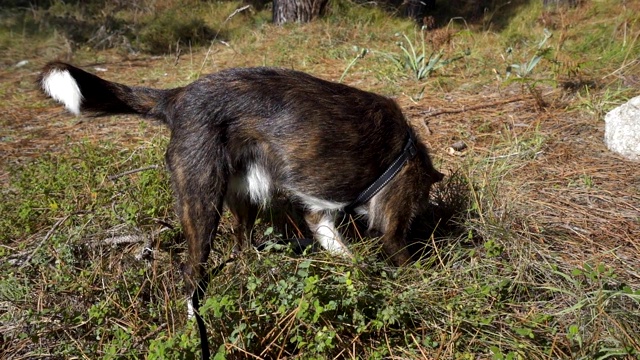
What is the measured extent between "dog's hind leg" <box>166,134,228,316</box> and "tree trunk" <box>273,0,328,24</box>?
4922 millimetres

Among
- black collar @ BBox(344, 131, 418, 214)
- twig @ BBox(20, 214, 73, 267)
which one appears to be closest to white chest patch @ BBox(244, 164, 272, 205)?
black collar @ BBox(344, 131, 418, 214)

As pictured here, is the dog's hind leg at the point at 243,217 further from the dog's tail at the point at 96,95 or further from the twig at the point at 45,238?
the twig at the point at 45,238

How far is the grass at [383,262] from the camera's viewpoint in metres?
2.26

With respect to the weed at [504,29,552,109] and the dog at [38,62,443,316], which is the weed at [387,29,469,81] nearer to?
the weed at [504,29,552,109]

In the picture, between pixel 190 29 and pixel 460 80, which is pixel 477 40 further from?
pixel 190 29

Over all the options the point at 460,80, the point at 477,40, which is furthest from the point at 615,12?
the point at 460,80

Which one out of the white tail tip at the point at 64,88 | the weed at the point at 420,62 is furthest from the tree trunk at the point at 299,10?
the white tail tip at the point at 64,88

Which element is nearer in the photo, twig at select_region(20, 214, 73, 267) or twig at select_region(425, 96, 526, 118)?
twig at select_region(20, 214, 73, 267)

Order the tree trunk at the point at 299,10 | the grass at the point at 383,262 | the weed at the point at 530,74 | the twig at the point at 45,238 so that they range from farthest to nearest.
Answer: the tree trunk at the point at 299,10, the weed at the point at 530,74, the twig at the point at 45,238, the grass at the point at 383,262

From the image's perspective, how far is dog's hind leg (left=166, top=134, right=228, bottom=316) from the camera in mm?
2504

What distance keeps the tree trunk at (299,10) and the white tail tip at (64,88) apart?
4859 millimetres

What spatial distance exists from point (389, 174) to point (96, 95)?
157cm

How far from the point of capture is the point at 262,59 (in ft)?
19.6

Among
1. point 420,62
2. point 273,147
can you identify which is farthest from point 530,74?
point 273,147
